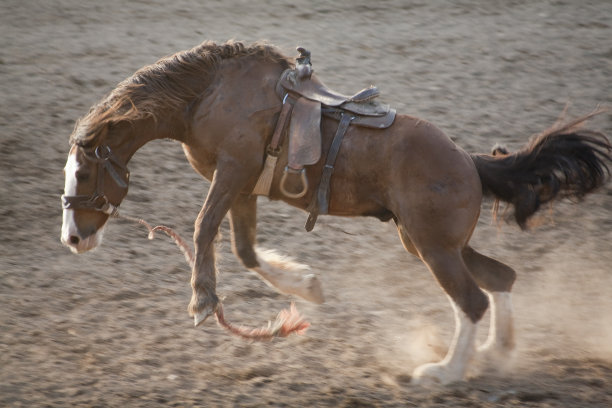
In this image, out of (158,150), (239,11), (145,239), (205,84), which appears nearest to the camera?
(205,84)

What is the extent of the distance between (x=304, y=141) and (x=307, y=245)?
7.39ft

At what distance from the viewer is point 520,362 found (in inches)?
182

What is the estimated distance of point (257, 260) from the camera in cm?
475

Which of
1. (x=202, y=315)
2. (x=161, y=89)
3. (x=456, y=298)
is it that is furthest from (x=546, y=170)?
(x=161, y=89)

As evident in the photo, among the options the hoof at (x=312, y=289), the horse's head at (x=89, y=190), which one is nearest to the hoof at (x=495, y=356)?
the hoof at (x=312, y=289)

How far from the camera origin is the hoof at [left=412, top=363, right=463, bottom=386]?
427 cm

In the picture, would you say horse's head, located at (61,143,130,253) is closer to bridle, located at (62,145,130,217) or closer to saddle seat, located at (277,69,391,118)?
bridle, located at (62,145,130,217)

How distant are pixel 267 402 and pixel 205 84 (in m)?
1.84

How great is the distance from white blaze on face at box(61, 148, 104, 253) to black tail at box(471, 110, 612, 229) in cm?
232

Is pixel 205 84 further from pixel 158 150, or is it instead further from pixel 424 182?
pixel 158 150

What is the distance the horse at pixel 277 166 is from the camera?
4.14 m

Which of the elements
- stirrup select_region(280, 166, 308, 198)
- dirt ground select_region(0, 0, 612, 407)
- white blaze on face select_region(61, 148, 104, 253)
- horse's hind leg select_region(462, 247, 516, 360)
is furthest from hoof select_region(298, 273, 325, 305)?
white blaze on face select_region(61, 148, 104, 253)

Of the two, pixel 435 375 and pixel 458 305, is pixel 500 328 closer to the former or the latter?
pixel 458 305

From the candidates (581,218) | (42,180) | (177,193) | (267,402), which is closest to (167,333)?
(267,402)
